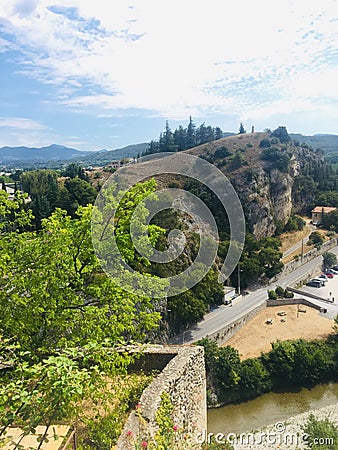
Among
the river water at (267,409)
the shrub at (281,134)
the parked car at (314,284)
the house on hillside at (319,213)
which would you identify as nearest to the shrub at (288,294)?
the parked car at (314,284)

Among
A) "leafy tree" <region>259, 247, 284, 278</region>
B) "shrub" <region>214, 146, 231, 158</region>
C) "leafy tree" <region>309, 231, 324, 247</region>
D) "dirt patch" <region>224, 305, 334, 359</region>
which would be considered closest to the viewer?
"dirt patch" <region>224, 305, 334, 359</region>

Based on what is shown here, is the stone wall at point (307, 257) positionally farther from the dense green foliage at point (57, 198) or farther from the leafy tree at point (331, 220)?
the dense green foliage at point (57, 198)

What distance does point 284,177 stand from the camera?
54438 millimetres

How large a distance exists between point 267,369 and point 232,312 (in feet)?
21.1

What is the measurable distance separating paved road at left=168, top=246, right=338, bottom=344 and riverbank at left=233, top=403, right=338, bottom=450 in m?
6.65

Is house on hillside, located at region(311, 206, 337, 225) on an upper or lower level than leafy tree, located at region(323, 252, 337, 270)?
upper

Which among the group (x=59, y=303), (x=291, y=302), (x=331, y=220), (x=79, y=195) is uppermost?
(x=79, y=195)

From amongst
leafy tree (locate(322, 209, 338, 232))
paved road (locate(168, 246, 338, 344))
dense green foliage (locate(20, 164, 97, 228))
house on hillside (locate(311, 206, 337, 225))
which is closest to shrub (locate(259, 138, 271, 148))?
house on hillside (locate(311, 206, 337, 225))

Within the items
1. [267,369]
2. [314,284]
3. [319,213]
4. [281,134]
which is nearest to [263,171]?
[319,213]

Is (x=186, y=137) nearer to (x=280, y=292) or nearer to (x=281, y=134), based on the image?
(x=281, y=134)

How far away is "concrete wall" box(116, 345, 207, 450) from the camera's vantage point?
16.6 feet

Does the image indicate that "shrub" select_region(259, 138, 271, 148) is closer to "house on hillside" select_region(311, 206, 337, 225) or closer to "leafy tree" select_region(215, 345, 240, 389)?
"house on hillside" select_region(311, 206, 337, 225)

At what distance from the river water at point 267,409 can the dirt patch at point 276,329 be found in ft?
9.14

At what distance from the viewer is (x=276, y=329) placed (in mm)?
24797
